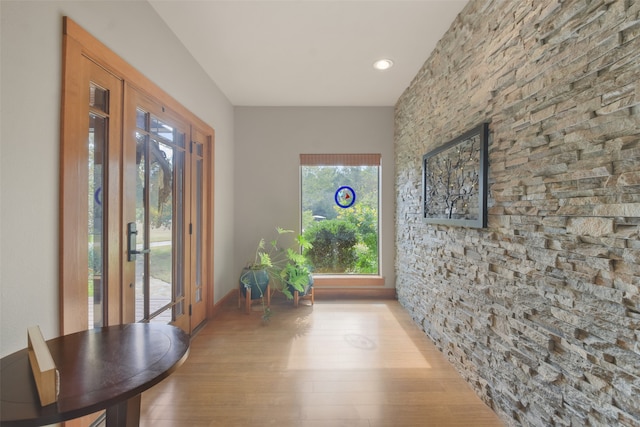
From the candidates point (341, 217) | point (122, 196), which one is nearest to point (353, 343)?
point (341, 217)

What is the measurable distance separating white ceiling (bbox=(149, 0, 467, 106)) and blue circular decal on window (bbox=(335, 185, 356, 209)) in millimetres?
1316

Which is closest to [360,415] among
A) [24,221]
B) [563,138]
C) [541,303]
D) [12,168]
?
[541,303]

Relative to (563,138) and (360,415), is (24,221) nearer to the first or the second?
(360,415)

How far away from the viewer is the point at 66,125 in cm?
131

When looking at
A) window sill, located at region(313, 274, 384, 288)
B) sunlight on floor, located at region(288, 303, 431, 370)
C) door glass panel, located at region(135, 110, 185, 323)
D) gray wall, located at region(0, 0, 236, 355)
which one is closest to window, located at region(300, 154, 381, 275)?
window sill, located at region(313, 274, 384, 288)

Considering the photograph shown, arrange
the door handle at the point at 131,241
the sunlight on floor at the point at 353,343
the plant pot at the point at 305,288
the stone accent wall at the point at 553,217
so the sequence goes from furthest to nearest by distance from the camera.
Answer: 1. the plant pot at the point at 305,288
2. the sunlight on floor at the point at 353,343
3. the door handle at the point at 131,241
4. the stone accent wall at the point at 553,217

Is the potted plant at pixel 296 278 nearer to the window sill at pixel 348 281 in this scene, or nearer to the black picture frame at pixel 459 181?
the window sill at pixel 348 281

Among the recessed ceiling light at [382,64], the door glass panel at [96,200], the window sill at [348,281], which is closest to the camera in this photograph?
the door glass panel at [96,200]

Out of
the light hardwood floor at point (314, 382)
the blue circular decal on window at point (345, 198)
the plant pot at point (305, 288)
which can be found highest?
the blue circular decal on window at point (345, 198)

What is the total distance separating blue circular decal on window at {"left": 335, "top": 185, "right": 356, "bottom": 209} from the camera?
3939mm

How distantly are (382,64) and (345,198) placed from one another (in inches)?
69.9

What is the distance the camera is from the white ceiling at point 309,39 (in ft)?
6.56

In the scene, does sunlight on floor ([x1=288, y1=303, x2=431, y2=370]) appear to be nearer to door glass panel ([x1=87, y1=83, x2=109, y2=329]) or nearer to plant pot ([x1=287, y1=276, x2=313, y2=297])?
plant pot ([x1=287, y1=276, x2=313, y2=297])

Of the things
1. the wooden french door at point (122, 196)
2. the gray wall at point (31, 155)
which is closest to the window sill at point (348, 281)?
the wooden french door at point (122, 196)
